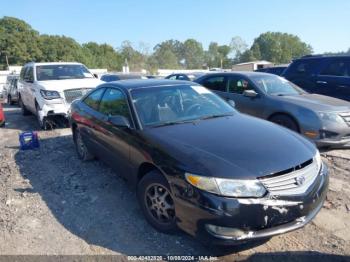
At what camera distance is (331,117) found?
5.89 m

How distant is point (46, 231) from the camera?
12.3ft

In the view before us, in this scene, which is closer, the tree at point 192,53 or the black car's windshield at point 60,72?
the black car's windshield at point 60,72

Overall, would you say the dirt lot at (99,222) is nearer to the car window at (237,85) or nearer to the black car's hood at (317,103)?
the black car's hood at (317,103)

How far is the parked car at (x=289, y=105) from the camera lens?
19.1 feet

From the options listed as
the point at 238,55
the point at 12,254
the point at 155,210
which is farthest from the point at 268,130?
the point at 238,55

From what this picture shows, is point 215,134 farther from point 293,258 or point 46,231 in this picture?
point 46,231

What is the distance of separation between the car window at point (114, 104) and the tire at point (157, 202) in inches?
39.0

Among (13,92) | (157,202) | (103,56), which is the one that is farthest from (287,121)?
(103,56)

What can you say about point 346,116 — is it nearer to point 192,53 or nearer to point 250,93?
point 250,93

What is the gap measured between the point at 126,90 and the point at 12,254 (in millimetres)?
2355

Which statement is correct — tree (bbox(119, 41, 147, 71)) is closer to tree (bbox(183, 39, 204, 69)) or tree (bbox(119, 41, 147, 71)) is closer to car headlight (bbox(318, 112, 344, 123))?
tree (bbox(183, 39, 204, 69))

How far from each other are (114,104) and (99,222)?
168 centimetres

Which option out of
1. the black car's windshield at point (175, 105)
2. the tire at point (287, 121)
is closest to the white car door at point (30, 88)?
the black car's windshield at point (175, 105)

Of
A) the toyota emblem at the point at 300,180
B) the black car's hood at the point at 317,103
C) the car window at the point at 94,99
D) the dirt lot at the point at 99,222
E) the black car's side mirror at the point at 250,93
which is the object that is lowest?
the dirt lot at the point at 99,222
